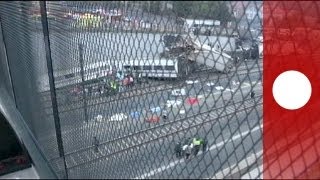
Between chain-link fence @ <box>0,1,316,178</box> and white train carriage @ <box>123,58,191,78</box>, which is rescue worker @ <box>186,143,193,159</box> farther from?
white train carriage @ <box>123,58,191,78</box>

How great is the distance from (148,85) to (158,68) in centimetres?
10

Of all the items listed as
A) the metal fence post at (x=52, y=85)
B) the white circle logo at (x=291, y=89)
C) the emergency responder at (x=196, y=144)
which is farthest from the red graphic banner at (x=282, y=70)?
the metal fence post at (x=52, y=85)

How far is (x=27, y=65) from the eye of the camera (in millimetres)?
1667

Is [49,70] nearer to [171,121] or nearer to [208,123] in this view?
[171,121]

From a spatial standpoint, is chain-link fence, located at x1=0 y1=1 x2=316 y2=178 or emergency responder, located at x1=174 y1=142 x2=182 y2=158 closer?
chain-link fence, located at x1=0 y1=1 x2=316 y2=178

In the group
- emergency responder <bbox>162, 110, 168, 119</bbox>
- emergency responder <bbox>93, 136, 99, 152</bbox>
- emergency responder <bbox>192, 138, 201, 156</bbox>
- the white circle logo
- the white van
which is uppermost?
the white circle logo

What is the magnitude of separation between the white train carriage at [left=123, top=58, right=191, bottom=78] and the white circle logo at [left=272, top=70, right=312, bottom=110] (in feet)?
0.69

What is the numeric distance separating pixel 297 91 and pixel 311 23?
0.18 metres

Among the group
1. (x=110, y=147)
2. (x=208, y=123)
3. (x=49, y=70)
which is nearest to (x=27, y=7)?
(x=49, y=70)

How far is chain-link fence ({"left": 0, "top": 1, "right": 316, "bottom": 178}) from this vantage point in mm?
800

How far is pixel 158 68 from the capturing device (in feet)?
3.09

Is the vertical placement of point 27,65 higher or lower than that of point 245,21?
lower

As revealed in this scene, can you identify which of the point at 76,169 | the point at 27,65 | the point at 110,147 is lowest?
the point at 76,169

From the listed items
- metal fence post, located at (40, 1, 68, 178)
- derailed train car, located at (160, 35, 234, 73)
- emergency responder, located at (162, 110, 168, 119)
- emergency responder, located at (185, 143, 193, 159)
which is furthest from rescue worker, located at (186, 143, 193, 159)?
metal fence post, located at (40, 1, 68, 178)
